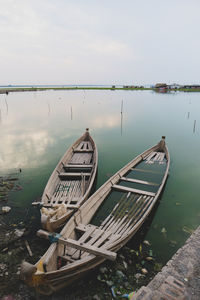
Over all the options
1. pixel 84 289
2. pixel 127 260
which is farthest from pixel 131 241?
pixel 84 289

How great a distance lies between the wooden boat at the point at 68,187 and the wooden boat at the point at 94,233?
55 cm

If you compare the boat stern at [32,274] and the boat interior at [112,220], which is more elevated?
the boat stern at [32,274]

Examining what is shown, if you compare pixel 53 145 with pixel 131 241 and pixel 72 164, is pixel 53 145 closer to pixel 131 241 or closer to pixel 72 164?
pixel 72 164

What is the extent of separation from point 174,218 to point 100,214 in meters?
3.80

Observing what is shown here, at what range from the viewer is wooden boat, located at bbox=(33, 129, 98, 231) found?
23.1 feet

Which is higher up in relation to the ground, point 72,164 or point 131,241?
point 72,164

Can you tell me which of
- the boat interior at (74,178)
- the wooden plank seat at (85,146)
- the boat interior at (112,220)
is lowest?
the boat interior at (112,220)

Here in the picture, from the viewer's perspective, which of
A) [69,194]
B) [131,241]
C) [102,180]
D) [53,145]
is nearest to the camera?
[131,241]

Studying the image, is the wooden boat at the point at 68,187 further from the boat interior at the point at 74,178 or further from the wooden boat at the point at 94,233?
the wooden boat at the point at 94,233

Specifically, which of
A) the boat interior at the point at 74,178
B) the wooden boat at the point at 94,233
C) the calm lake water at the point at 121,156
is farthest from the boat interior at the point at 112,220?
the boat interior at the point at 74,178

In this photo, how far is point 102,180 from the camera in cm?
1256

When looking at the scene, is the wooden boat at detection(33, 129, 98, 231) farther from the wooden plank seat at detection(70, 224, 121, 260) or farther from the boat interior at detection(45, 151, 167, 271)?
the wooden plank seat at detection(70, 224, 121, 260)

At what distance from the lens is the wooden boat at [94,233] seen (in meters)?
4.81

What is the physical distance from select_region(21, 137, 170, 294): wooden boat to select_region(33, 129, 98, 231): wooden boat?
548mm
